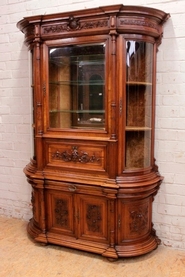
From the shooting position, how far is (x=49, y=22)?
7.83 feet

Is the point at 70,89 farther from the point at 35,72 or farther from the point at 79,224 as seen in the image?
the point at 79,224

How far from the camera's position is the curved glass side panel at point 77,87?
2.37 meters

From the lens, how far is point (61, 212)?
102 inches

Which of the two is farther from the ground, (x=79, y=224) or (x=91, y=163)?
(x=91, y=163)

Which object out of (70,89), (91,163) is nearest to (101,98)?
(70,89)

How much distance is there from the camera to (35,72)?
8.13ft

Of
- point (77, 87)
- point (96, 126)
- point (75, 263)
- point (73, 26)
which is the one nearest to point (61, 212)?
point (75, 263)

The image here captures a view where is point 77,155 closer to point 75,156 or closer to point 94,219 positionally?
point 75,156

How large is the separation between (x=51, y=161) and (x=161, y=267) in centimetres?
129

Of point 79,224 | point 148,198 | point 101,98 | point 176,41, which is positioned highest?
point 176,41

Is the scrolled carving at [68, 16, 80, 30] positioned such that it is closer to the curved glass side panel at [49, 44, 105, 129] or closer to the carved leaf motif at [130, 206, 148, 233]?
the curved glass side panel at [49, 44, 105, 129]

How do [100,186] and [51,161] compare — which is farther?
[51,161]

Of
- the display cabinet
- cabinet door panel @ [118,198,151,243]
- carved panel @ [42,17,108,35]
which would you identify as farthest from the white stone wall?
carved panel @ [42,17,108,35]

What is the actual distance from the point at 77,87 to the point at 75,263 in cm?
151
